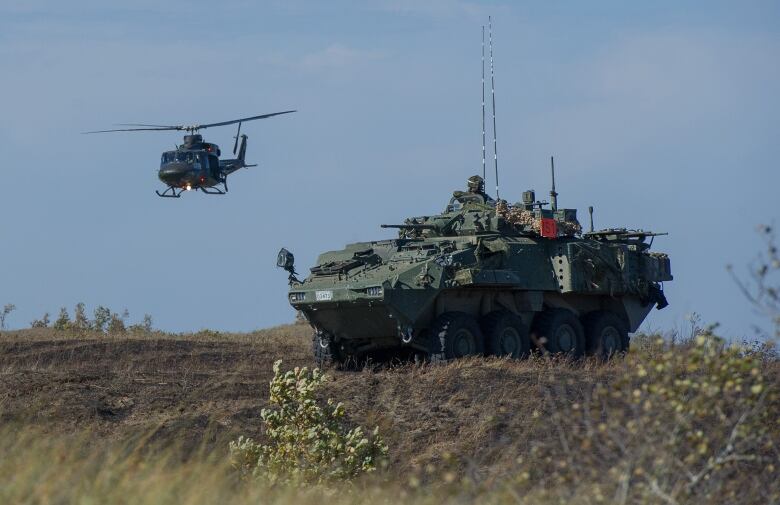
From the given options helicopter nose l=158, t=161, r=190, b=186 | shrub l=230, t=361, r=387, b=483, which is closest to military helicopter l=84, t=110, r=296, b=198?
helicopter nose l=158, t=161, r=190, b=186

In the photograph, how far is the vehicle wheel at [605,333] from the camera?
2150 centimetres

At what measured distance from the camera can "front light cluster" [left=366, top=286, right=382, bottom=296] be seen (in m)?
18.0

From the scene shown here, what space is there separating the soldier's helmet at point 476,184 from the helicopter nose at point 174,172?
8.16 m

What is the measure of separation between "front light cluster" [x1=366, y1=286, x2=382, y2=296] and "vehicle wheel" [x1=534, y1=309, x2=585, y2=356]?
3285 millimetres

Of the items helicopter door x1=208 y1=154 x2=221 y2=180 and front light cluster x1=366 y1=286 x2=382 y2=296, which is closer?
front light cluster x1=366 y1=286 x2=382 y2=296

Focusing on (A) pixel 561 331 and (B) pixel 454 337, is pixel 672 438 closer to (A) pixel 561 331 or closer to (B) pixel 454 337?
(B) pixel 454 337

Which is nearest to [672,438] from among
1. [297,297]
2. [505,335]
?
[297,297]

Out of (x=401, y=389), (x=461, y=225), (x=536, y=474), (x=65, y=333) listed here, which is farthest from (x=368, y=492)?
(x=65, y=333)

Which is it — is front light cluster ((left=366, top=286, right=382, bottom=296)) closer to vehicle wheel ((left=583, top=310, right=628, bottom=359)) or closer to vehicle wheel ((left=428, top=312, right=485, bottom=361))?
vehicle wheel ((left=428, top=312, right=485, bottom=361))

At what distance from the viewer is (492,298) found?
1998 cm

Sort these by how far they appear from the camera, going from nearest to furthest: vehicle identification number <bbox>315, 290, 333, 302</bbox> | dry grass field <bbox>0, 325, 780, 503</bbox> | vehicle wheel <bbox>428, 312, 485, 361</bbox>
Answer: dry grass field <bbox>0, 325, 780, 503</bbox> → vehicle wheel <bbox>428, 312, 485, 361</bbox> → vehicle identification number <bbox>315, 290, 333, 302</bbox>

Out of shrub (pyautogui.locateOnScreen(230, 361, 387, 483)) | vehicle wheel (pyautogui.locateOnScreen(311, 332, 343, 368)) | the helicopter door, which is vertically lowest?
shrub (pyautogui.locateOnScreen(230, 361, 387, 483))

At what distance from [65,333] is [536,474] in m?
15.7

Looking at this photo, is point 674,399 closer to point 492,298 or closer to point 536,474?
point 536,474
